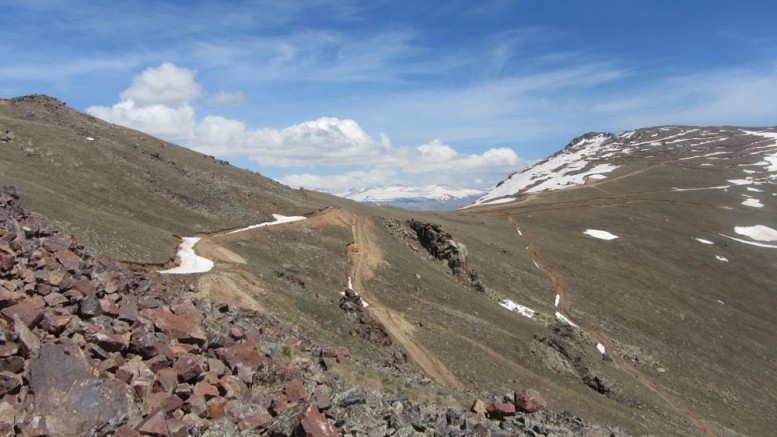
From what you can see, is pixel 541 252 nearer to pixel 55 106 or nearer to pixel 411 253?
pixel 411 253

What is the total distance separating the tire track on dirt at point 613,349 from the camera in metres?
45.2

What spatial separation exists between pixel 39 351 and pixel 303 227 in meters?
46.9

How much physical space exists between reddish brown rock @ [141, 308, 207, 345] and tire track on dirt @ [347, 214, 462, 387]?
20.4 metres

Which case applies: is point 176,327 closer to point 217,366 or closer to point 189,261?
point 217,366

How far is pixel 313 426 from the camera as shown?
14203mm

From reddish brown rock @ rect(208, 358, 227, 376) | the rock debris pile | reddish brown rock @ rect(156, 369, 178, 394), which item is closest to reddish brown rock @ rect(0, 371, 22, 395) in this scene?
the rock debris pile

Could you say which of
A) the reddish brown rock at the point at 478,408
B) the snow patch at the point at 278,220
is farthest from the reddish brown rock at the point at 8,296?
the snow patch at the point at 278,220

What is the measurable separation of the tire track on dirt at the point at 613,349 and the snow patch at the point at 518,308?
6.94m

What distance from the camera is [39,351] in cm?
1362

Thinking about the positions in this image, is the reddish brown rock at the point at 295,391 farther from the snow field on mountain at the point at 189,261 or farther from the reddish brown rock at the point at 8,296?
the snow field on mountain at the point at 189,261

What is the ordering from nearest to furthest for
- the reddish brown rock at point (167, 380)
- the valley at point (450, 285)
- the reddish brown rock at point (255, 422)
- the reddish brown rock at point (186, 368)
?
the reddish brown rock at point (167, 380) < the reddish brown rock at point (255, 422) < the reddish brown rock at point (186, 368) < the valley at point (450, 285)

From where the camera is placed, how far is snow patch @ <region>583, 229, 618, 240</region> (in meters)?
103

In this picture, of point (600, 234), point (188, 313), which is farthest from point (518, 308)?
point (600, 234)

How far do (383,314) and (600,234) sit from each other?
77459mm
